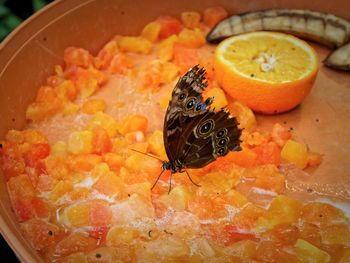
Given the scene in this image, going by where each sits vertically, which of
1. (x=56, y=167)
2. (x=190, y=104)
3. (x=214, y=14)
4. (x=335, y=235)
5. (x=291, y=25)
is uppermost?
(x=190, y=104)

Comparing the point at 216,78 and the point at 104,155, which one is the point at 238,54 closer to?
the point at 216,78

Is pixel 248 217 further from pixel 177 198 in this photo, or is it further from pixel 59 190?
pixel 59 190

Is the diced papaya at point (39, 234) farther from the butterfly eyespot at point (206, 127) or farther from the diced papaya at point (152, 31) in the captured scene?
the diced papaya at point (152, 31)

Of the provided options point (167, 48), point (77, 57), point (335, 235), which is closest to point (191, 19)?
point (167, 48)

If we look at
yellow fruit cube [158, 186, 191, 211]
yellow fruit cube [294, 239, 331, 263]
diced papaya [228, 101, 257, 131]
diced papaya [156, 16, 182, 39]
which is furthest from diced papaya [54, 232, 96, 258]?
diced papaya [156, 16, 182, 39]

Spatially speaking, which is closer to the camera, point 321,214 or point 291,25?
point 321,214

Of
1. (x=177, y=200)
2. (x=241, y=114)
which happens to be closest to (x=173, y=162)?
(x=177, y=200)
